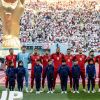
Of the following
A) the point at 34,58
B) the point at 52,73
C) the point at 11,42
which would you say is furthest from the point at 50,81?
the point at 11,42

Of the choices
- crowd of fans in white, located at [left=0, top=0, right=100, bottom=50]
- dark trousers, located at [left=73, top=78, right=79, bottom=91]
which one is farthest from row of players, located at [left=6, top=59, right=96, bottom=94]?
crowd of fans in white, located at [left=0, top=0, right=100, bottom=50]

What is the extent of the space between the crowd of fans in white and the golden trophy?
9689 millimetres

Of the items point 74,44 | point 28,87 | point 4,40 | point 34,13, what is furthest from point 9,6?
point 34,13

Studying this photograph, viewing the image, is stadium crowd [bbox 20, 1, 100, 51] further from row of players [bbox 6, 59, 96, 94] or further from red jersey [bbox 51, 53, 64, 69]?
row of players [bbox 6, 59, 96, 94]

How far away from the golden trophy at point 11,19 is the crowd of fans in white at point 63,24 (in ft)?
31.8

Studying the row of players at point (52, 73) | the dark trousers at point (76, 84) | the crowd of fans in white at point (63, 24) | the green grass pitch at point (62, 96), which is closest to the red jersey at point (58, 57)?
the row of players at point (52, 73)

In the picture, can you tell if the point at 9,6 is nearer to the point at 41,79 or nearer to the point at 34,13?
the point at 41,79

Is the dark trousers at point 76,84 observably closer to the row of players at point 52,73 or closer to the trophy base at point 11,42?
the row of players at point 52,73

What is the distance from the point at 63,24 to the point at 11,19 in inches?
639

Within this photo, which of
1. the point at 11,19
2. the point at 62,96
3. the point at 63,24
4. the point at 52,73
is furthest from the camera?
the point at 63,24

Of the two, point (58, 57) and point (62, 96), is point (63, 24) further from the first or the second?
point (62, 96)

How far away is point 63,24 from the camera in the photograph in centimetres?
4166

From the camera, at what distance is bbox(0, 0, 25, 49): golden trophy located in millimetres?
25411

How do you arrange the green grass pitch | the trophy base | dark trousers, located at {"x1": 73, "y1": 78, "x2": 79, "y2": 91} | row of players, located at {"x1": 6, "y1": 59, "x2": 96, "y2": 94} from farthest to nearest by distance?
the trophy base → dark trousers, located at {"x1": 73, "y1": 78, "x2": 79, "y2": 91} → row of players, located at {"x1": 6, "y1": 59, "x2": 96, "y2": 94} → the green grass pitch
